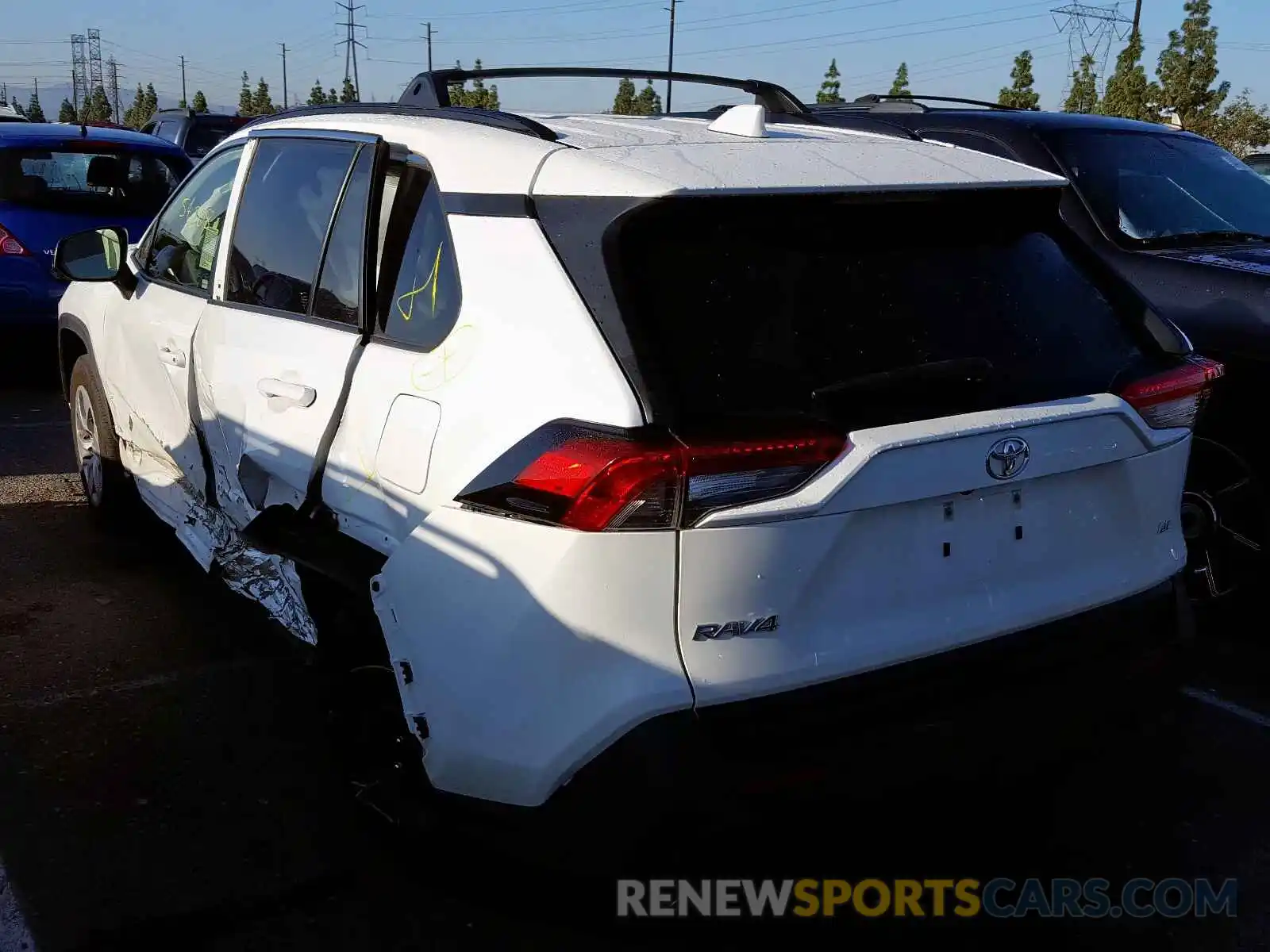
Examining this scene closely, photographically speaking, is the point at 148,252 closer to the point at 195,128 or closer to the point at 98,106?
the point at 195,128

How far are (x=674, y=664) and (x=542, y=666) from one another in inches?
10.1

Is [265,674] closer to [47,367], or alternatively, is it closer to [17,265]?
[17,265]

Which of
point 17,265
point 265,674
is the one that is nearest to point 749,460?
point 265,674

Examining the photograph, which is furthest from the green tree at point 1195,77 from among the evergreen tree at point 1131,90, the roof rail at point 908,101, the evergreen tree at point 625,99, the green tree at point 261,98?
the green tree at point 261,98

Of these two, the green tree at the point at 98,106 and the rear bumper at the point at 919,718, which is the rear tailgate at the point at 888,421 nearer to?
the rear bumper at the point at 919,718

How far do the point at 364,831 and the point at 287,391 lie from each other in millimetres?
1169

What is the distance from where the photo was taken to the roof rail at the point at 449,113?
2787 mm

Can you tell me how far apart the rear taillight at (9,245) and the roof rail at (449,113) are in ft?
17.9

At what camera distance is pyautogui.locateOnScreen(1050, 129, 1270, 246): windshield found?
5148 mm

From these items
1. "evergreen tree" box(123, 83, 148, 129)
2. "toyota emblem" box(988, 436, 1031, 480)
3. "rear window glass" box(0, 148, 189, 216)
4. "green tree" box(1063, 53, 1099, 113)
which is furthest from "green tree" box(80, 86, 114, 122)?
"toyota emblem" box(988, 436, 1031, 480)

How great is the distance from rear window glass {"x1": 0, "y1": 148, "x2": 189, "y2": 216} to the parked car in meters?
5.22

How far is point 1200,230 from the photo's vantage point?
525 cm

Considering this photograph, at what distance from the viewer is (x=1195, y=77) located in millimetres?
37000

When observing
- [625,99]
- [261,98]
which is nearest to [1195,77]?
[625,99]
